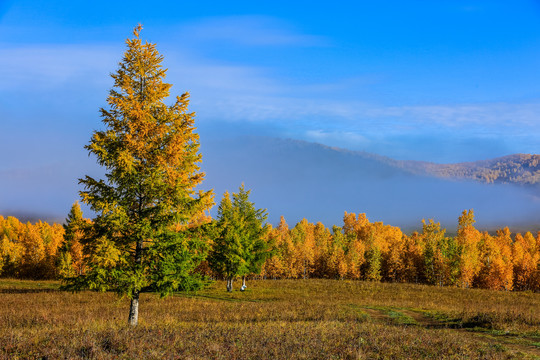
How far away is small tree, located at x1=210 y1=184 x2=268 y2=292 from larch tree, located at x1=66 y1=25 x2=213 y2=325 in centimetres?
2147

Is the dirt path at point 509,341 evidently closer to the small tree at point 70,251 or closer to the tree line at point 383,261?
the tree line at point 383,261

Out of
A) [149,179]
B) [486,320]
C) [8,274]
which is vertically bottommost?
[8,274]

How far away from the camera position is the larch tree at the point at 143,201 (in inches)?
626

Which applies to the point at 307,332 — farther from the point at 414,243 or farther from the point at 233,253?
the point at 414,243

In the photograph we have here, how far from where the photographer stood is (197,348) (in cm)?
929

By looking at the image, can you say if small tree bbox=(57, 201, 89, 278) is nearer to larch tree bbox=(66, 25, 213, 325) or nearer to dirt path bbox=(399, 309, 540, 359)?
larch tree bbox=(66, 25, 213, 325)

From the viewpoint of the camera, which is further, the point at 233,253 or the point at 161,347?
the point at 233,253

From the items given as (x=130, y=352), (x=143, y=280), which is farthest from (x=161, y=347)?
(x=143, y=280)

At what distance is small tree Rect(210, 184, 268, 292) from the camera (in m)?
40.2

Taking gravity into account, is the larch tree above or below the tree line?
above

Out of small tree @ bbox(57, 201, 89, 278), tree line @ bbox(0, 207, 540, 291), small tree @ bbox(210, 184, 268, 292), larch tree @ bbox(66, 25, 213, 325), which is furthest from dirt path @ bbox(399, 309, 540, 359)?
small tree @ bbox(57, 201, 89, 278)

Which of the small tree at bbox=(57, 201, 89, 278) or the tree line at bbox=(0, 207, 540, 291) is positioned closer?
the small tree at bbox=(57, 201, 89, 278)

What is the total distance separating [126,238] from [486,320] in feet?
61.0

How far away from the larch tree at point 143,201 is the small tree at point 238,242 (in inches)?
845
